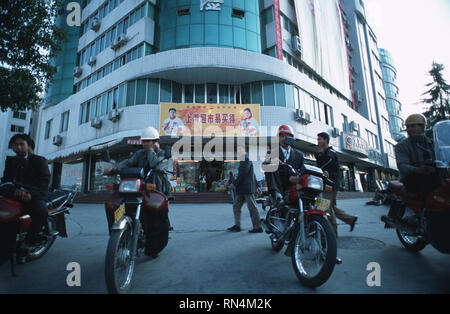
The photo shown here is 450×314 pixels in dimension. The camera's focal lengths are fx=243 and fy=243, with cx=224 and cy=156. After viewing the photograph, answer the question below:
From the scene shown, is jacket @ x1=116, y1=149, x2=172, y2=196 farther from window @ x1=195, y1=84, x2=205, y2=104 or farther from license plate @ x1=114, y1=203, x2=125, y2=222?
window @ x1=195, y1=84, x2=205, y2=104

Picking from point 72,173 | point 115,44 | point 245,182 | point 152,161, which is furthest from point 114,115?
point 152,161

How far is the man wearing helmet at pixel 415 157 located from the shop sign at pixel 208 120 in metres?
13.0

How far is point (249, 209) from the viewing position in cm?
551

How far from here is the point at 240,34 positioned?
18.2m

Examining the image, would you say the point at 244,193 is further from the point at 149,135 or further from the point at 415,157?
the point at 415,157

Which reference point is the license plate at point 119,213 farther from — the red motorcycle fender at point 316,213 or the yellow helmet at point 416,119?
the yellow helmet at point 416,119

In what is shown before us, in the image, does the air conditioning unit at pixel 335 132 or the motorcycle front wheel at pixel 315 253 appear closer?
the motorcycle front wheel at pixel 315 253

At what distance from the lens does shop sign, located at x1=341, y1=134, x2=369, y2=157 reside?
23.6 meters

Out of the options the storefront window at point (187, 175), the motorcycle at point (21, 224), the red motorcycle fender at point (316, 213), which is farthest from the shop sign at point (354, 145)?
the motorcycle at point (21, 224)

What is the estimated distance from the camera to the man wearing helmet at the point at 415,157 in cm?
298

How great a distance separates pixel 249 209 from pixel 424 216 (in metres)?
3.21

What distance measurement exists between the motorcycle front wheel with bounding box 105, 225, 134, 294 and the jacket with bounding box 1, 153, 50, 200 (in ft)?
5.57

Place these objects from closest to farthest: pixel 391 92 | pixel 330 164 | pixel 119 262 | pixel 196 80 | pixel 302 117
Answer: pixel 119 262, pixel 330 164, pixel 302 117, pixel 196 80, pixel 391 92

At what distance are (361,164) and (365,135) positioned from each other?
426cm
